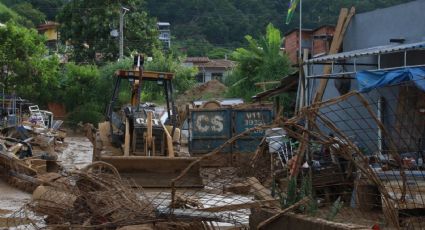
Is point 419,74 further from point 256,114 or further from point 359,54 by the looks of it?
point 256,114

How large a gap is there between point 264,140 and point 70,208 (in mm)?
7145

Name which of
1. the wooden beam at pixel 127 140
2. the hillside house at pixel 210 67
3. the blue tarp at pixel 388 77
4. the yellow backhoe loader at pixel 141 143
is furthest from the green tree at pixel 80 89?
the blue tarp at pixel 388 77

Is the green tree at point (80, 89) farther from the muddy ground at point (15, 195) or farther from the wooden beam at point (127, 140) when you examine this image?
the wooden beam at point (127, 140)

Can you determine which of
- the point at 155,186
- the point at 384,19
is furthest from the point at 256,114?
the point at 155,186

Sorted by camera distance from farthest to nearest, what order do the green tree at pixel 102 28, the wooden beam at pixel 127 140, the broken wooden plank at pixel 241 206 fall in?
the green tree at pixel 102 28 → the wooden beam at pixel 127 140 → the broken wooden plank at pixel 241 206

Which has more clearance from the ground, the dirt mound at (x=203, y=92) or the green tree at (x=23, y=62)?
the green tree at (x=23, y=62)

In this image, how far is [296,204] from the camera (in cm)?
733

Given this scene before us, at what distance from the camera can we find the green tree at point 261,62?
32.6 m

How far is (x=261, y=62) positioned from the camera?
33.3 meters

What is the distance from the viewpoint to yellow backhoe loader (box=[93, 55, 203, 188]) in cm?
1462

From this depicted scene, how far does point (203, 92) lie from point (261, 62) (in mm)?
13480

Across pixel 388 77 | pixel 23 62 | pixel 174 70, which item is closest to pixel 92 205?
pixel 388 77

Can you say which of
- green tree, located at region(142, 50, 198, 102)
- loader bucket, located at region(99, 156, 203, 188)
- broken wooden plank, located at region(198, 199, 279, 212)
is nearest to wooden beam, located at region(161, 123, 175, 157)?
loader bucket, located at region(99, 156, 203, 188)

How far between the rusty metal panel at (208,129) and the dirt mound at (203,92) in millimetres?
24095
